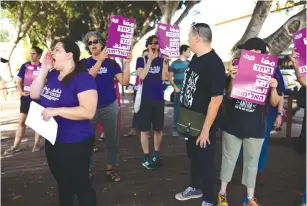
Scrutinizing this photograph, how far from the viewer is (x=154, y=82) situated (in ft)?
16.4

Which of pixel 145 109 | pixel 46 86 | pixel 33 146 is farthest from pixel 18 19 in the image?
pixel 46 86

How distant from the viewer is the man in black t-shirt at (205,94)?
3.22 meters

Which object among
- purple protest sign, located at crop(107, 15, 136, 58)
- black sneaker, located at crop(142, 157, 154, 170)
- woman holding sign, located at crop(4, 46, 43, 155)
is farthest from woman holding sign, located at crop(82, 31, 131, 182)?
woman holding sign, located at crop(4, 46, 43, 155)

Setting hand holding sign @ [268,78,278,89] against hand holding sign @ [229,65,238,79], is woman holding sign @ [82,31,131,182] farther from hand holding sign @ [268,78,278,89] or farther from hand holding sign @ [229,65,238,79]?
hand holding sign @ [268,78,278,89]

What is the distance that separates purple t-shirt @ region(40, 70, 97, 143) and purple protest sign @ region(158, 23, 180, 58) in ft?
7.37

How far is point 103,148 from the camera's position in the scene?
6.36 m

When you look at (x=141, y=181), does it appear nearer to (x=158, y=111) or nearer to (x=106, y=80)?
(x=158, y=111)

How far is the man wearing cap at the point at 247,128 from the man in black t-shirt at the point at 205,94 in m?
0.18

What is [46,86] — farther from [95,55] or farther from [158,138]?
[158,138]

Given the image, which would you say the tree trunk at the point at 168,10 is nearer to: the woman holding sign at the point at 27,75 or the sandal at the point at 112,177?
the woman holding sign at the point at 27,75

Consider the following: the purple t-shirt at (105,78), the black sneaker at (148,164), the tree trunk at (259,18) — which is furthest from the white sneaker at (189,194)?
the tree trunk at (259,18)

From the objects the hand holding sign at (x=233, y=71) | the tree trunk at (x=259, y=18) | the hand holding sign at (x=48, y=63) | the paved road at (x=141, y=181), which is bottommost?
the paved road at (x=141, y=181)

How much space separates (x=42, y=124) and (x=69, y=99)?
13.3 inches

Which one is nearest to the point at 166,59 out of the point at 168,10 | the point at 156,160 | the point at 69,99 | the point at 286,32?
the point at 156,160
